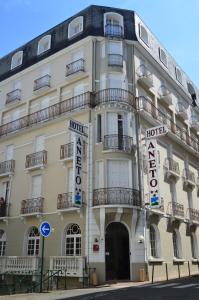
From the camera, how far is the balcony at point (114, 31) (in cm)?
2464

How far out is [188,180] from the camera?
2752 centimetres

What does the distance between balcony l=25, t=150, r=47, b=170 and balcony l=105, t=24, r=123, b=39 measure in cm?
969

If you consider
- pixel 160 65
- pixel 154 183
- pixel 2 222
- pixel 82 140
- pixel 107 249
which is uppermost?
pixel 160 65

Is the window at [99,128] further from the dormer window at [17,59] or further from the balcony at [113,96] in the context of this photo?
the dormer window at [17,59]

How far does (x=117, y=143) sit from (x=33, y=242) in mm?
8623

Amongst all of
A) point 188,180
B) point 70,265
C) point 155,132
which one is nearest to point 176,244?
point 188,180

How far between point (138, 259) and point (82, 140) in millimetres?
7675

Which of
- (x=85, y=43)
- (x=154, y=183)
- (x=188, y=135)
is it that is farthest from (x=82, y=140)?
(x=188, y=135)

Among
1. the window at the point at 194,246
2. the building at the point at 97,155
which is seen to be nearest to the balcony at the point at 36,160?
the building at the point at 97,155

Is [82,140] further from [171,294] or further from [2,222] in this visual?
[171,294]

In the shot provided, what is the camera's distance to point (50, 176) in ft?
74.6

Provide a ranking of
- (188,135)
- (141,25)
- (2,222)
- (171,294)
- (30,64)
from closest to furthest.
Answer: (171,294) → (2,222) → (141,25) → (30,64) → (188,135)

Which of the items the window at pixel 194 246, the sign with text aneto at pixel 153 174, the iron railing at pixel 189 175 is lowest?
the window at pixel 194 246

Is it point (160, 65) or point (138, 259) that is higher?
point (160, 65)
